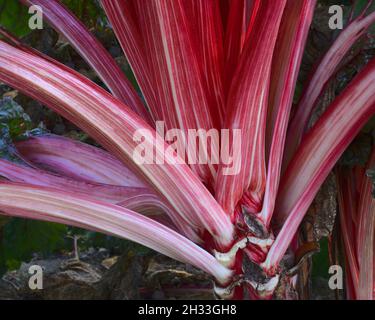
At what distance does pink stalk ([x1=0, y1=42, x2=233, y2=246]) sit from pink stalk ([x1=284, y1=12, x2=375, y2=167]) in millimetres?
184

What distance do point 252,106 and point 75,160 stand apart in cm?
31

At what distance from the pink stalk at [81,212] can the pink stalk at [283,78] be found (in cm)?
15

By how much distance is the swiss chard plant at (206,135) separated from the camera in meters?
0.86

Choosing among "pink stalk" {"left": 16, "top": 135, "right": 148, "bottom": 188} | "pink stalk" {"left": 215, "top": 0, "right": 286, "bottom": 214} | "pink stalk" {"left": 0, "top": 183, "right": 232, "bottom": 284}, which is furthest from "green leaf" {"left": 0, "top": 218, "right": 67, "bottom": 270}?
"pink stalk" {"left": 215, "top": 0, "right": 286, "bottom": 214}

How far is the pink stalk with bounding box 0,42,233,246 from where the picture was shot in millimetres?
829

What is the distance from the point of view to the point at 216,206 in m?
0.88

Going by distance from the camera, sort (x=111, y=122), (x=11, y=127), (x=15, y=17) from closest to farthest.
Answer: (x=111, y=122) < (x=11, y=127) < (x=15, y=17)

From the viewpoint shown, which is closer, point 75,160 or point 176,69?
point 176,69

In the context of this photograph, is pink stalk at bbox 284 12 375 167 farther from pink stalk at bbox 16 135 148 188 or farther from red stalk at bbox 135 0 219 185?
pink stalk at bbox 16 135 148 188

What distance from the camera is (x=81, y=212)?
2.85ft

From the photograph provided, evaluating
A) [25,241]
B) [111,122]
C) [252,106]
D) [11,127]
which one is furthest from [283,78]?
[25,241]

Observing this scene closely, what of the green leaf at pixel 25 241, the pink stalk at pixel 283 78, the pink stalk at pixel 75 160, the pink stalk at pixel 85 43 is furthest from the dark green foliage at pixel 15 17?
the pink stalk at pixel 283 78

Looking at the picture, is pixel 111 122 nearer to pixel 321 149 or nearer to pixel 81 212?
pixel 81 212
